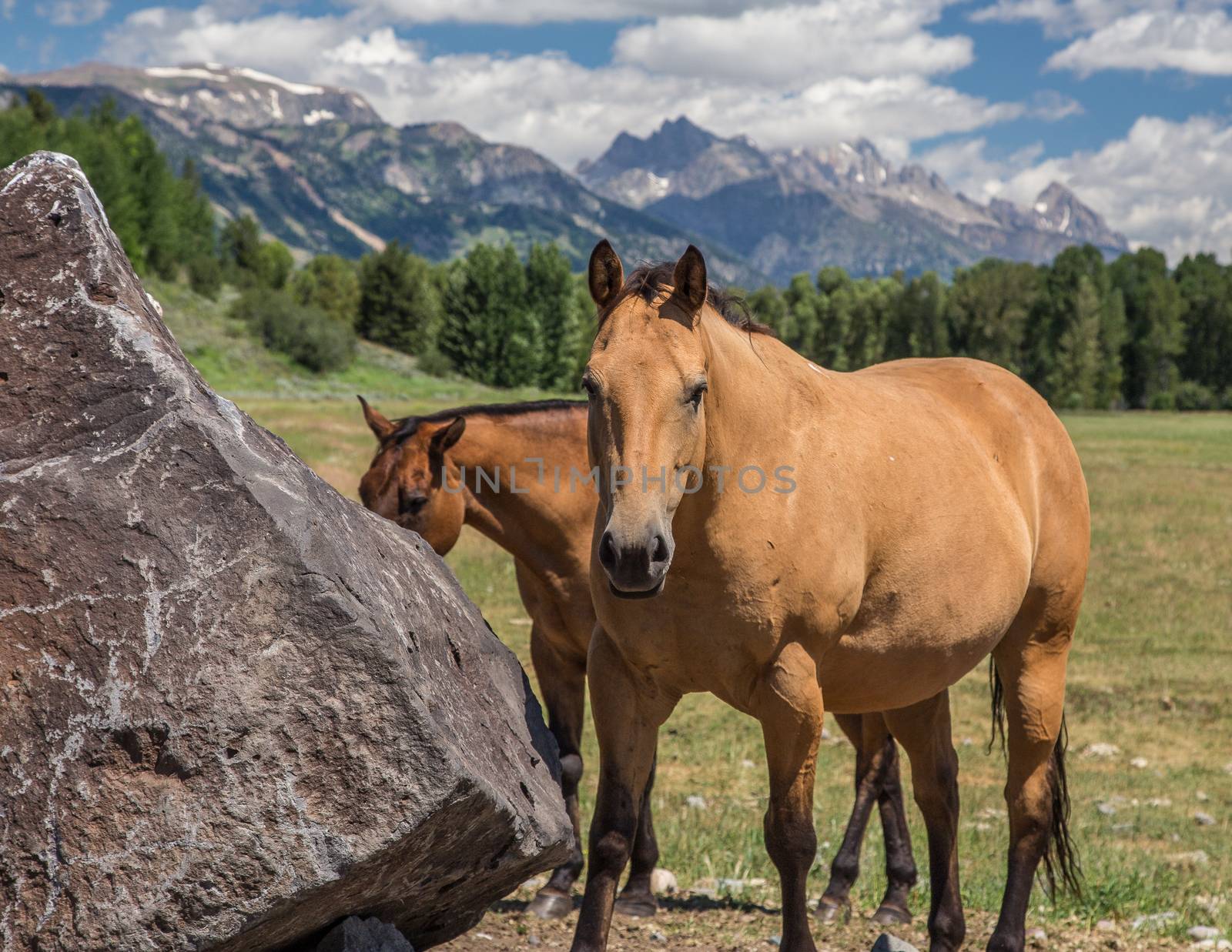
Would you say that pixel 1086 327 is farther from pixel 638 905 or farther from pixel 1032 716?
pixel 638 905

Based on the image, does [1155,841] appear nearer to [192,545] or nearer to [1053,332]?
[192,545]

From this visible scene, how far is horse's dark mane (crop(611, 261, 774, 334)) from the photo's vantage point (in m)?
3.72

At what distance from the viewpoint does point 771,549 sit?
151 inches

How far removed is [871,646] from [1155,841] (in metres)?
4.64

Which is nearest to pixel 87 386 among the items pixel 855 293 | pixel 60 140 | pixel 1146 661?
pixel 1146 661

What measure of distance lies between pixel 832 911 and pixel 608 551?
12.5 ft

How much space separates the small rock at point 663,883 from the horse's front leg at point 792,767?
2205mm

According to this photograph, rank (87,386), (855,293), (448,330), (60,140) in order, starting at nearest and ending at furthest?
(87,386) → (60,140) → (448,330) → (855,293)

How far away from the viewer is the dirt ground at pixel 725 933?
16.9 feet

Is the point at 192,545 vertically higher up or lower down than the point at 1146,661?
higher up

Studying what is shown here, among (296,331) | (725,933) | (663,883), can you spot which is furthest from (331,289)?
(725,933)

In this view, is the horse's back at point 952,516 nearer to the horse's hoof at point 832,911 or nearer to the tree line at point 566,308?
the horse's hoof at point 832,911

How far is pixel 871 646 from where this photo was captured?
4.30m

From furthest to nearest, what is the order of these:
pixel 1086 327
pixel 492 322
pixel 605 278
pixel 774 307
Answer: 1. pixel 774 307
2. pixel 1086 327
3. pixel 492 322
4. pixel 605 278
